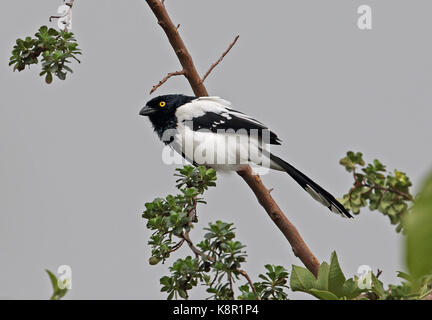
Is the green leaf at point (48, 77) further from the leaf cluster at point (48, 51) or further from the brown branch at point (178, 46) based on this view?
the brown branch at point (178, 46)

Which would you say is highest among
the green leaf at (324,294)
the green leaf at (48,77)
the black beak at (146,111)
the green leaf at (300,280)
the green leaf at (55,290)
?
the black beak at (146,111)

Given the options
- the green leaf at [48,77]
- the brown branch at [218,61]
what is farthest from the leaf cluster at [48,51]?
the brown branch at [218,61]

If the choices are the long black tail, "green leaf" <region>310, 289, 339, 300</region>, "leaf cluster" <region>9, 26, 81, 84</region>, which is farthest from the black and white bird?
"green leaf" <region>310, 289, 339, 300</region>

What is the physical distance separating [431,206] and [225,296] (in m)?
0.94

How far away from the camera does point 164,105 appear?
227 cm

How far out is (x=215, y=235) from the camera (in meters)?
1.21

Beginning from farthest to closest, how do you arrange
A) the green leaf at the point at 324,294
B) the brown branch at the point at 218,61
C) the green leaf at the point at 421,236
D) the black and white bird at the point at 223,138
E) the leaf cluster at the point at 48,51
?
the black and white bird at the point at 223,138 < the brown branch at the point at 218,61 < the leaf cluster at the point at 48,51 < the green leaf at the point at 324,294 < the green leaf at the point at 421,236

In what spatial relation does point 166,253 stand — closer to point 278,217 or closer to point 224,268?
point 224,268

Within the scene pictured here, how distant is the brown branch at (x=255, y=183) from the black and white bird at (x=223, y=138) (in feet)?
0.76

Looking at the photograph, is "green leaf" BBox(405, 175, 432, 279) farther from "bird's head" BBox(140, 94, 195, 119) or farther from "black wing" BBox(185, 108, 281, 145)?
"bird's head" BBox(140, 94, 195, 119)

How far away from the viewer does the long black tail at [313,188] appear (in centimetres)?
185

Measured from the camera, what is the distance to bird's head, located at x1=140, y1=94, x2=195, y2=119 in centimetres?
225

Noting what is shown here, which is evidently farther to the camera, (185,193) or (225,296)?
(185,193)
